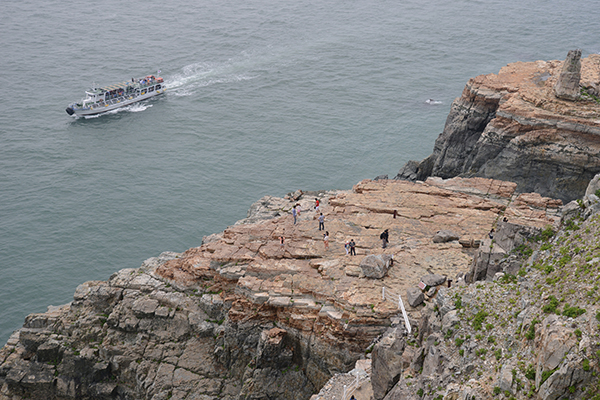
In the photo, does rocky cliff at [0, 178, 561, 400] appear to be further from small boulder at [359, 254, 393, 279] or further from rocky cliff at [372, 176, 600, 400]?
rocky cliff at [372, 176, 600, 400]

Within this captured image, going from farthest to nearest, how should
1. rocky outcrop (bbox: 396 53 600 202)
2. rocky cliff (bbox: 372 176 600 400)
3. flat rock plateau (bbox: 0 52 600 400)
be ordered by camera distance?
rocky outcrop (bbox: 396 53 600 202) → flat rock plateau (bbox: 0 52 600 400) → rocky cliff (bbox: 372 176 600 400)

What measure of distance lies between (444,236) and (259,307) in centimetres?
1724

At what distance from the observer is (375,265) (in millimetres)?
41219

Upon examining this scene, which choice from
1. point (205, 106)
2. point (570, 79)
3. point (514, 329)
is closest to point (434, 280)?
point (514, 329)

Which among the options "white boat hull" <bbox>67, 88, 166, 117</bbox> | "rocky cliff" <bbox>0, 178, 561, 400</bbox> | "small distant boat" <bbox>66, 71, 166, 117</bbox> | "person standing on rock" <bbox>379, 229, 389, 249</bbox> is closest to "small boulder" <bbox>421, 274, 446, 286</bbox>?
"rocky cliff" <bbox>0, 178, 561, 400</bbox>

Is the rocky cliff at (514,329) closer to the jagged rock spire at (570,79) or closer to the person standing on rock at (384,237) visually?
the person standing on rock at (384,237)

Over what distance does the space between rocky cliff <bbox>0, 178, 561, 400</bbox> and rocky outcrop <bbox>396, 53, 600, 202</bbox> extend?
687 cm

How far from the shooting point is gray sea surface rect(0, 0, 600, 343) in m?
78.2

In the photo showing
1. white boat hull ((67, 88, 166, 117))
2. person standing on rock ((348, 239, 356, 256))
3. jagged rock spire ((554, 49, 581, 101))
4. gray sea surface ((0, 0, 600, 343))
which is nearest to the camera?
person standing on rock ((348, 239, 356, 256))

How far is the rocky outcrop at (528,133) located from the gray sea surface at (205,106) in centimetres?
2257

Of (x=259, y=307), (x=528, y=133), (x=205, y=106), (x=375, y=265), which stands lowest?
(x=259, y=307)

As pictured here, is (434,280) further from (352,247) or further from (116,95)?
(116,95)

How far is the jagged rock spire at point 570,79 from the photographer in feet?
193

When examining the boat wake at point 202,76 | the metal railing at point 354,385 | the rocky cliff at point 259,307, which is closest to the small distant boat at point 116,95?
the boat wake at point 202,76
